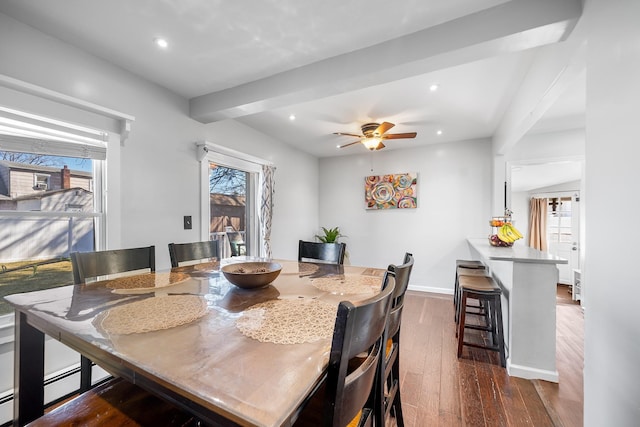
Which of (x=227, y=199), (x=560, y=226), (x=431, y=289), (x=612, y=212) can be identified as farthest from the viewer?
(x=560, y=226)

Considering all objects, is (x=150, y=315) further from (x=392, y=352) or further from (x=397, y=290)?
(x=392, y=352)

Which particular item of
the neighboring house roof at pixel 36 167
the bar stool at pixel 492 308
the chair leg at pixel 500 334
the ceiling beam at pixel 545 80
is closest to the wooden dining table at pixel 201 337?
the neighboring house roof at pixel 36 167

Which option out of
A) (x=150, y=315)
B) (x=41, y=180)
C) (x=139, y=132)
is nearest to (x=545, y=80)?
(x=150, y=315)

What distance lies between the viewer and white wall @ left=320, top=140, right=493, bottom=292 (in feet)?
13.5

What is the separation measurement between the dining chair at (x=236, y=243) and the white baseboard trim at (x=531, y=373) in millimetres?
3125

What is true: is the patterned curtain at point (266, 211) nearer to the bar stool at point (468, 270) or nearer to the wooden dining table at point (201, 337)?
the wooden dining table at point (201, 337)

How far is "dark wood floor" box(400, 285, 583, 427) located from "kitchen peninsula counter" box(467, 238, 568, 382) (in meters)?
0.11

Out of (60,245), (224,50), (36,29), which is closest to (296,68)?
(224,50)

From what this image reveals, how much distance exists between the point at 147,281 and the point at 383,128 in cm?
264

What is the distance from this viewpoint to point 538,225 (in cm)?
615

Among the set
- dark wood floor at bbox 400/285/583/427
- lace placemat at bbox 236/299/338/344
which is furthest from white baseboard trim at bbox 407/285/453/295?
lace placemat at bbox 236/299/338/344

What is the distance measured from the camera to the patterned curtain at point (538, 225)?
6052mm

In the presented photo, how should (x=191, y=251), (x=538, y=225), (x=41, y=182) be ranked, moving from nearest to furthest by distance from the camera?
(x=41, y=182) < (x=191, y=251) < (x=538, y=225)

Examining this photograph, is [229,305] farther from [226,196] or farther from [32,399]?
[226,196]
